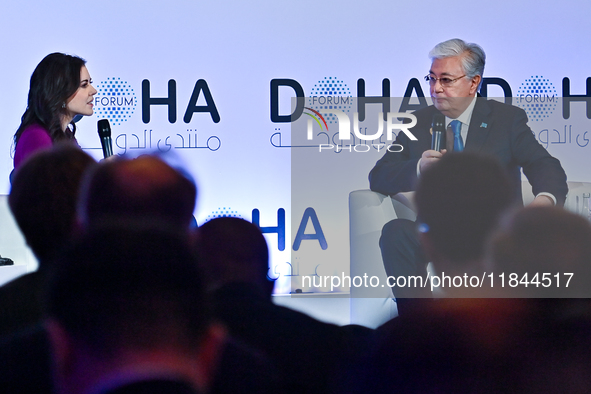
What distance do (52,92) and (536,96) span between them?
339 centimetres

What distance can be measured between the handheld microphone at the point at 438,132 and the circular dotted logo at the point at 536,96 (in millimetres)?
1802

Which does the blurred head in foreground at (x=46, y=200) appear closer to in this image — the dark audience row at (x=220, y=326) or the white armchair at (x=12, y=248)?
the dark audience row at (x=220, y=326)

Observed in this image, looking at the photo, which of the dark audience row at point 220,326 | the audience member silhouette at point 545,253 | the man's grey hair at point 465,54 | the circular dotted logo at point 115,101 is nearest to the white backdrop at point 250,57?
the circular dotted logo at point 115,101

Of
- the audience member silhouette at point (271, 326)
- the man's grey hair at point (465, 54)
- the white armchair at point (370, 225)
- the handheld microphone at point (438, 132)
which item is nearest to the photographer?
the audience member silhouette at point (271, 326)

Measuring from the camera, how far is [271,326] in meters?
0.91

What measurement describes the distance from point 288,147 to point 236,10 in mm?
1103

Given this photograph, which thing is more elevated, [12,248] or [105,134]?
[105,134]

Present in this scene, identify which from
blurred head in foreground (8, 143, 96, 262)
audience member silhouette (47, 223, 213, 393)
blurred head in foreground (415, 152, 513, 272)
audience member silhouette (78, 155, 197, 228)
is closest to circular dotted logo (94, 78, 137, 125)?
blurred head in foreground (8, 143, 96, 262)

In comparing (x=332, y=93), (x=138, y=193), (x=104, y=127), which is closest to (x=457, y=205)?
(x=138, y=193)

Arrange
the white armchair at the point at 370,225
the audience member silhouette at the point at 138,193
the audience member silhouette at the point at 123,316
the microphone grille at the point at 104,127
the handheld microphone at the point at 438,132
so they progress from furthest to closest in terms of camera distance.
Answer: the white armchair at the point at 370,225 < the microphone grille at the point at 104,127 < the handheld microphone at the point at 438,132 < the audience member silhouette at the point at 138,193 < the audience member silhouette at the point at 123,316

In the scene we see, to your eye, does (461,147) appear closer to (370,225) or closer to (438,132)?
(438,132)

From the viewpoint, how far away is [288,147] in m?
4.29

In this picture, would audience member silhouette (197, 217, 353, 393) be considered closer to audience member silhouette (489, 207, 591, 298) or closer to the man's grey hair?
audience member silhouette (489, 207, 591, 298)

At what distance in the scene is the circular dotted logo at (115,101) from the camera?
419 centimetres
